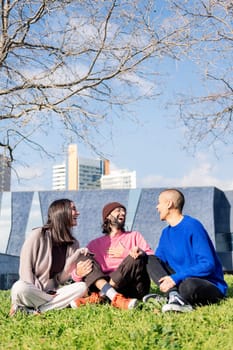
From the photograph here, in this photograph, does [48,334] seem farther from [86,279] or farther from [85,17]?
[85,17]

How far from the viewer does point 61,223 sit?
15.0 ft

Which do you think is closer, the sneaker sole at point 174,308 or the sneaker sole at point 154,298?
the sneaker sole at point 174,308

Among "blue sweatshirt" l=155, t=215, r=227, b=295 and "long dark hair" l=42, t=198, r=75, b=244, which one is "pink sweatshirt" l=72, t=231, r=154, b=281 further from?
"long dark hair" l=42, t=198, r=75, b=244

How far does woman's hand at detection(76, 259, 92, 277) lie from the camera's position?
452cm

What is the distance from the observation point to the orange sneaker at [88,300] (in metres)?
4.59

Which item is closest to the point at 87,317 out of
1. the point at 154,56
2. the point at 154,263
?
the point at 154,263

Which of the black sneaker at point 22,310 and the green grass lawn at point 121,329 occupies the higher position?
the green grass lawn at point 121,329

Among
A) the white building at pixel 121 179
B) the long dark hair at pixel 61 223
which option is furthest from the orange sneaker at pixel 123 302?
the white building at pixel 121 179

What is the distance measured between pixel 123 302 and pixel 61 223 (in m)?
0.84

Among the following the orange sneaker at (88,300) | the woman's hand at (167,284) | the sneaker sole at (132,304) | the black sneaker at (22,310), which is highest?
the woman's hand at (167,284)

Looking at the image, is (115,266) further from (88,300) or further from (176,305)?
(176,305)

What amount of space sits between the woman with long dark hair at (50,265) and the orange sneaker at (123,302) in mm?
283

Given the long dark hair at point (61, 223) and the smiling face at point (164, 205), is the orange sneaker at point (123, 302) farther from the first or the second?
the smiling face at point (164, 205)

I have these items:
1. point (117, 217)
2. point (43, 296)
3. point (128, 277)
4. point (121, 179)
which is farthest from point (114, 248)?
point (121, 179)
